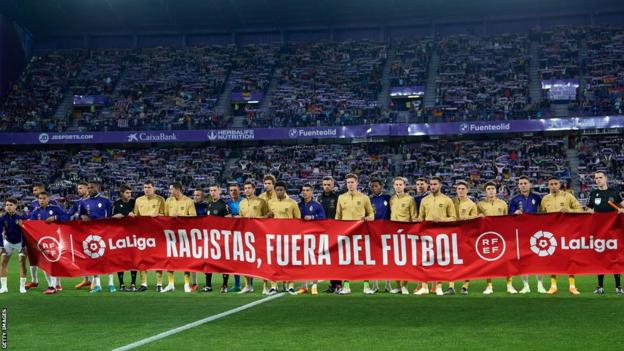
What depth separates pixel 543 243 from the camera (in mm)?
13398

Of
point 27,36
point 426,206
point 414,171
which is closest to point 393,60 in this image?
point 414,171

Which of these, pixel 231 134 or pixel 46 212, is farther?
pixel 231 134

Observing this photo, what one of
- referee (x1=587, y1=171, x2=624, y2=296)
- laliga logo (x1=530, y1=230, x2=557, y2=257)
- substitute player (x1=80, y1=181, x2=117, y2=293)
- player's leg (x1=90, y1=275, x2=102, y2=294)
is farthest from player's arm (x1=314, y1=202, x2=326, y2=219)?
referee (x1=587, y1=171, x2=624, y2=296)

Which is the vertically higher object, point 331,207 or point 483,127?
point 483,127

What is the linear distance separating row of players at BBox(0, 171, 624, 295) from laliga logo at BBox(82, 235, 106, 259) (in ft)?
1.59

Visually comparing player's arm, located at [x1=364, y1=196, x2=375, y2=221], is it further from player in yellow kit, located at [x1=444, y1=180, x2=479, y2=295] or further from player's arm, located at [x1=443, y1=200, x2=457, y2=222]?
player in yellow kit, located at [x1=444, y1=180, x2=479, y2=295]

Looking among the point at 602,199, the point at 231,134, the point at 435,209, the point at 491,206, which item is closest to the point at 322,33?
the point at 231,134

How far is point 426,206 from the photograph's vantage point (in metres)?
14.7

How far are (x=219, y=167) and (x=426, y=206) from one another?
102 ft

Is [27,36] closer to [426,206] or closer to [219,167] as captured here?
[219,167]

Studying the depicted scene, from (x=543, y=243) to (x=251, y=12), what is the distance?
4105 centimetres

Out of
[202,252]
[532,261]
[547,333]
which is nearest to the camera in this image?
[547,333]

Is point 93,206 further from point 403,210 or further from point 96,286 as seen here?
point 403,210

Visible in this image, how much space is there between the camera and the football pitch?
30.0 feet
